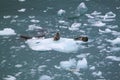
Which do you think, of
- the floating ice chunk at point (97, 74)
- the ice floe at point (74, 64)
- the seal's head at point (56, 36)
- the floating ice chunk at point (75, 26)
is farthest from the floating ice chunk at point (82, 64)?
the floating ice chunk at point (75, 26)

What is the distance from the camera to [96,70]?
4309mm

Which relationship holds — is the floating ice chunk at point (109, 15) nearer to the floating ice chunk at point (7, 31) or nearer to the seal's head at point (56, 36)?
the seal's head at point (56, 36)

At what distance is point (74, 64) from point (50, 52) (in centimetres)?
45

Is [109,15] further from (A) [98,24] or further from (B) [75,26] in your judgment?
(B) [75,26]

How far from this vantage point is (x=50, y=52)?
471cm

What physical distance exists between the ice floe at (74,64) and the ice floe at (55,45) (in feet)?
0.97

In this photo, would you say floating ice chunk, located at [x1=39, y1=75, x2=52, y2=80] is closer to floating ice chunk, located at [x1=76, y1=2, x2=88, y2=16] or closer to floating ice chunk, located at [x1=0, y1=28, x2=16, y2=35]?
floating ice chunk, located at [x1=0, y1=28, x2=16, y2=35]

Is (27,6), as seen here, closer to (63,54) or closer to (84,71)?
(63,54)

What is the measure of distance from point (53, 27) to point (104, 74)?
1.57m

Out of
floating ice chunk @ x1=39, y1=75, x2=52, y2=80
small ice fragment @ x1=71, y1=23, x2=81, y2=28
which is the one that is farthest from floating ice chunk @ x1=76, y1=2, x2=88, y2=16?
floating ice chunk @ x1=39, y1=75, x2=52, y2=80

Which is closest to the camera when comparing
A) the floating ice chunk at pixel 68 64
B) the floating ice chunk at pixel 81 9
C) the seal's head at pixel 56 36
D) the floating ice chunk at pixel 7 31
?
the floating ice chunk at pixel 68 64

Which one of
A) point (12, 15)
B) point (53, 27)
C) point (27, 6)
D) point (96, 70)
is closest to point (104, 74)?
point (96, 70)

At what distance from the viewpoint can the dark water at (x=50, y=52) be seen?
425cm

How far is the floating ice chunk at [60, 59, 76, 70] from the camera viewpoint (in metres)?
4.36
